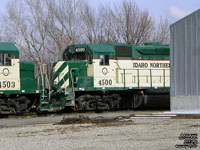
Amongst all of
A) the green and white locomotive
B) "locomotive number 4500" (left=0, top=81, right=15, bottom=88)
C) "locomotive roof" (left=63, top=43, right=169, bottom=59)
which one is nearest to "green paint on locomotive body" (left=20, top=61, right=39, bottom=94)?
"locomotive number 4500" (left=0, top=81, right=15, bottom=88)

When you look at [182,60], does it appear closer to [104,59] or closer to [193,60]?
[193,60]

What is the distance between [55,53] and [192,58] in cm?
2331

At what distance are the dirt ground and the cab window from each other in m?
6.10

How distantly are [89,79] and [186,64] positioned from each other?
618 centimetres

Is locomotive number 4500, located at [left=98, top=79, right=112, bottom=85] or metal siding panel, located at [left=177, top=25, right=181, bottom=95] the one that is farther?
locomotive number 4500, located at [left=98, top=79, right=112, bottom=85]

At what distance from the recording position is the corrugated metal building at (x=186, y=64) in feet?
56.9

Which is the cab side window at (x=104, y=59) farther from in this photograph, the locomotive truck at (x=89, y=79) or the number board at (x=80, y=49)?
the number board at (x=80, y=49)

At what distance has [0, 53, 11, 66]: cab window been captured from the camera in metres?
20.0

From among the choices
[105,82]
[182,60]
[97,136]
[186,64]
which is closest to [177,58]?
[182,60]

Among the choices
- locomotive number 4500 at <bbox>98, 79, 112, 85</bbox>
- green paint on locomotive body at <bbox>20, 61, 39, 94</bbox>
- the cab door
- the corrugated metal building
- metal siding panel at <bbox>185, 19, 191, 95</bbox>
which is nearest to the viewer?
the corrugated metal building

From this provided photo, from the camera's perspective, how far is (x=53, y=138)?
11.5 m

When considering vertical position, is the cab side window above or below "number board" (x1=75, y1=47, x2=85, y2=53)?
below

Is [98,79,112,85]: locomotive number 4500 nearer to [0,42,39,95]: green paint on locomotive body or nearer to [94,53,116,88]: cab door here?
[94,53,116,88]: cab door

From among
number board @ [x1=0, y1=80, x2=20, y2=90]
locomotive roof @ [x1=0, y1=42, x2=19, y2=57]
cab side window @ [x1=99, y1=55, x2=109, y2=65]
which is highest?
locomotive roof @ [x1=0, y1=42, x2=19, y2=57]
